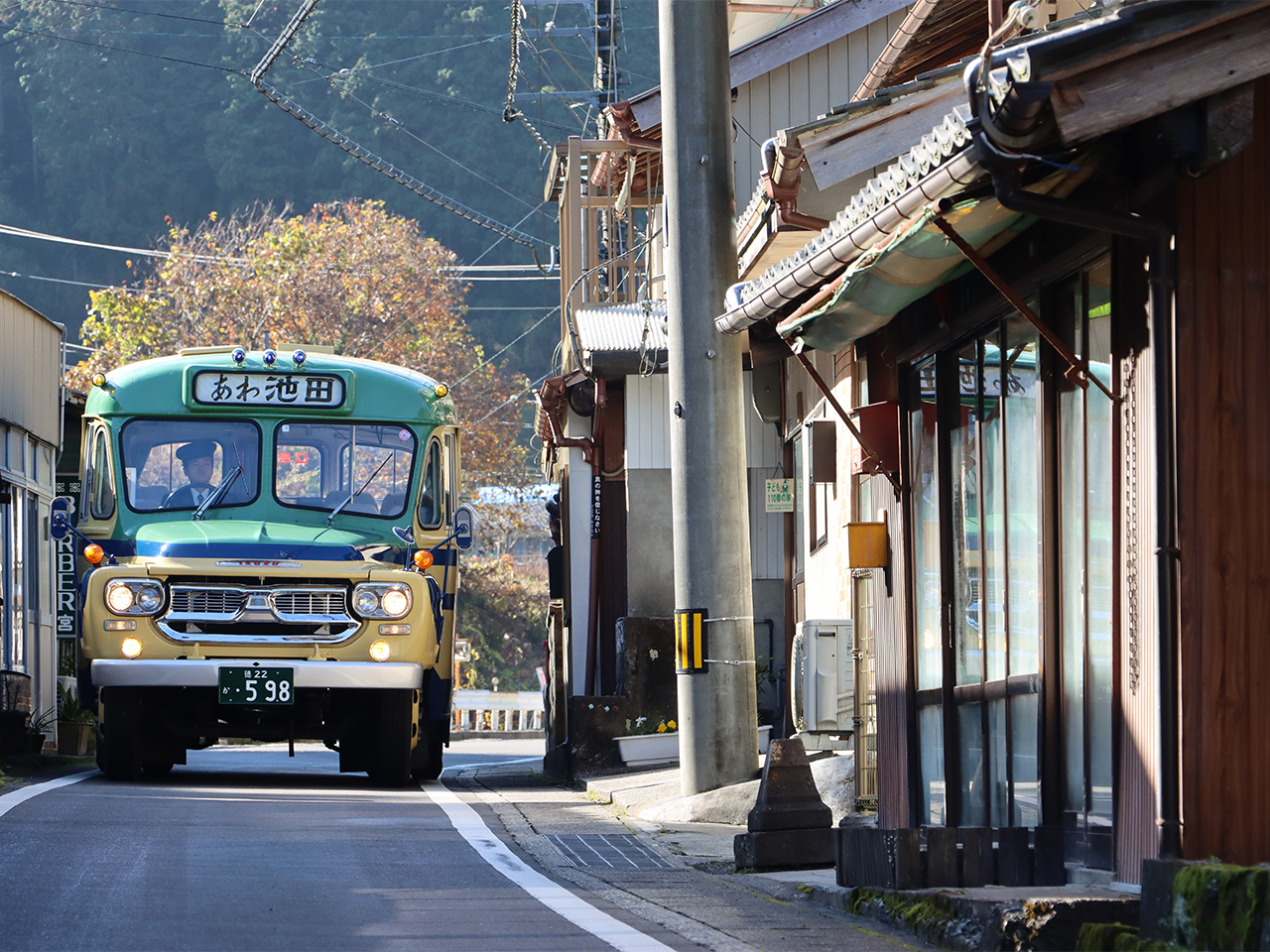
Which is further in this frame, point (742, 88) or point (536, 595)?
point (536, 595)

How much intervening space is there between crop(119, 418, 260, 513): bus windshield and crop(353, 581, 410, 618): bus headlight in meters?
1.47

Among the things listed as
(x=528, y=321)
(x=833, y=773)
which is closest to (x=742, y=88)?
(x=833, y=773)

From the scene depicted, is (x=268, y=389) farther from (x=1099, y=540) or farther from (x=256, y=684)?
(x=1099, y=540)

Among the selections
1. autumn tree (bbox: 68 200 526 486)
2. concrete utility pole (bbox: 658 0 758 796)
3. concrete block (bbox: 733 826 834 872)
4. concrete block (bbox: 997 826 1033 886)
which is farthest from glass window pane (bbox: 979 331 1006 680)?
autumn tree (bbox: 68 200 526 486)

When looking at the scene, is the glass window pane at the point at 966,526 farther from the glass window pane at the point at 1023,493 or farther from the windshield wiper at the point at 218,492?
the windshield wiper at the point at 218,492

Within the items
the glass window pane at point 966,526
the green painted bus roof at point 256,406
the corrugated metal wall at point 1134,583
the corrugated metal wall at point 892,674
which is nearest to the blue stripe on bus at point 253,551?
the green painted bus roof at point 256,406

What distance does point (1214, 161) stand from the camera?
6.81 m

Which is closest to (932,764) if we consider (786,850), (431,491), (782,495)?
(786,850)

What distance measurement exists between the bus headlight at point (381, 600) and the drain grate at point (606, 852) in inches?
144

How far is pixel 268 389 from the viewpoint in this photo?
1659cm

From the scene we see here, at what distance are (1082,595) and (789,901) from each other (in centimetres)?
217

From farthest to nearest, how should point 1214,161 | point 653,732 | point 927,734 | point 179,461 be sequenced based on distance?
point 653,732, point 179,461, point 927,734, point 1214,161

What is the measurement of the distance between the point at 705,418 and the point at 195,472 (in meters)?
4.83

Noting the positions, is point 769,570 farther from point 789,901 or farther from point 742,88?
point 789,901
